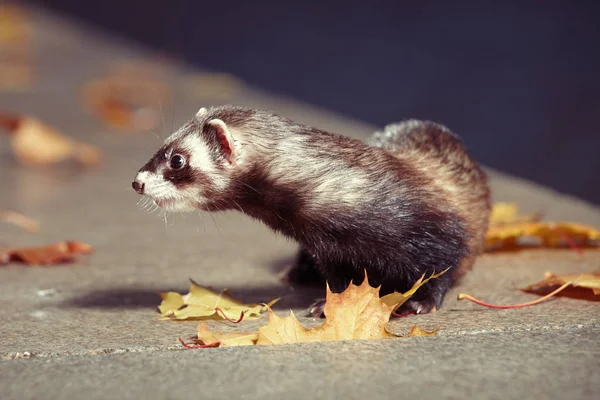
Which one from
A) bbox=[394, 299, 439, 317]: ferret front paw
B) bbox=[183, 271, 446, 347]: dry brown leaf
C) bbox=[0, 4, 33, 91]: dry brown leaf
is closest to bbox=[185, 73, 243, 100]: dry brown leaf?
bbox=[0, 4, 33, 91]: dry brown leaf

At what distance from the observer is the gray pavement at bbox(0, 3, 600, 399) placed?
2764 mm

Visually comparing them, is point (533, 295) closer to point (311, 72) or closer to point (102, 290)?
point (102, 290)

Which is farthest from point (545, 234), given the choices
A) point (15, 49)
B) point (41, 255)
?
point (15, 49)

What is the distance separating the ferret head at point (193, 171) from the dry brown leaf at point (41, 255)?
1.36m

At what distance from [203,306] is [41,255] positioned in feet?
4.50

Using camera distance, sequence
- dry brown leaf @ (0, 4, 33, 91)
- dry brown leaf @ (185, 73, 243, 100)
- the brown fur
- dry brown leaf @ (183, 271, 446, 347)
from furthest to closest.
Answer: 1. dry brown leaf @ (0, 4, 33, 91)
2. dry brown leaf @ (185, 73, 243, 100)
3. the brown fur
4. dry brown leaf @ (183, 271, 446, 347)

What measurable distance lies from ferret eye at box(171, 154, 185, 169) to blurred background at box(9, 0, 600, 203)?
14.5 ft

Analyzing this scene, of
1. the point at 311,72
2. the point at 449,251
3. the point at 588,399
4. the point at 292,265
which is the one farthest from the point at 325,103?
the point at 588,399

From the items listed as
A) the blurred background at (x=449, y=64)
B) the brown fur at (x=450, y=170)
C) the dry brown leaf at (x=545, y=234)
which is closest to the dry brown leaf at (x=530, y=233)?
the dry brown leaf at (x=545, y=234)

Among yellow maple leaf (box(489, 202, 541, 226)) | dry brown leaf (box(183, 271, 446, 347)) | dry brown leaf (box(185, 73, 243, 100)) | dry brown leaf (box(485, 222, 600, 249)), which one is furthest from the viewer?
dry brown leaf (box(185, 73, 243, 100))

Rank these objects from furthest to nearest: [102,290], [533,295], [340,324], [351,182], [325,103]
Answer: [325,103], [102,290], [533,295], [351,182], [340,324]

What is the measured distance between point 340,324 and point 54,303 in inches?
54.2

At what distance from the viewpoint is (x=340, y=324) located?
3.27 meters

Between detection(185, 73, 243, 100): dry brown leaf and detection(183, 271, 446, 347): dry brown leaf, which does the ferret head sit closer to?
detection(183, 271, 446, 347): dry brown leaf
